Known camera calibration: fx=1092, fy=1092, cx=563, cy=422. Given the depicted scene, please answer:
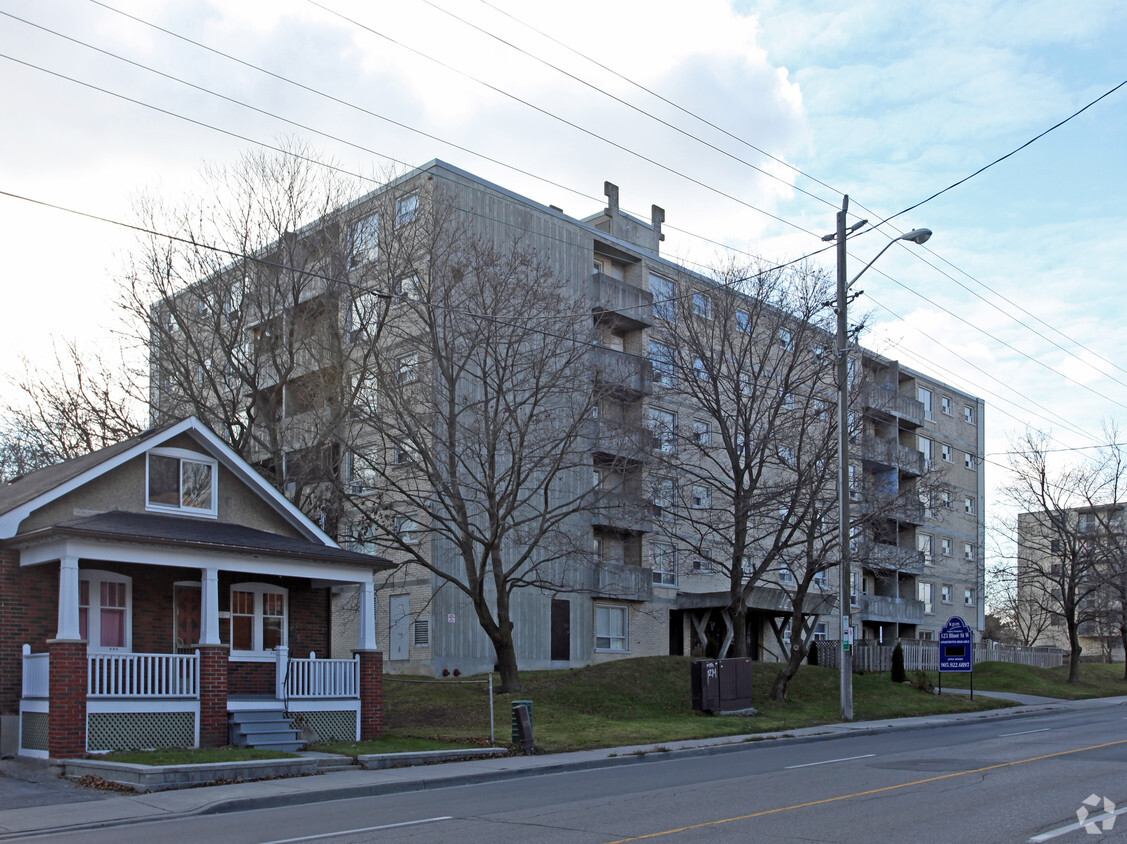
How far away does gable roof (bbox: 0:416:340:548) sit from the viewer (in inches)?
758

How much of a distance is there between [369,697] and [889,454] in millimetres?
32438

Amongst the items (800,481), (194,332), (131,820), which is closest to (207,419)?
(194,332)

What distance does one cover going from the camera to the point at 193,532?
20.5 meters

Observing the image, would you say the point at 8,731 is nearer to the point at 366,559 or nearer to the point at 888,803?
the point at 366,559

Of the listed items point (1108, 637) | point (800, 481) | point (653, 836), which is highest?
point (800, 481)

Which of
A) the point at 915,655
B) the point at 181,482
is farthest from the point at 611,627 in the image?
the point at 181,482

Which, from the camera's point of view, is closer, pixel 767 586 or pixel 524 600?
pixel 524 600

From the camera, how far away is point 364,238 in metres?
29.8

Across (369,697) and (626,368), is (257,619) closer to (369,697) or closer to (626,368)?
(369,697)

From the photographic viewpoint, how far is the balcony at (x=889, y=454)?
1711 inches

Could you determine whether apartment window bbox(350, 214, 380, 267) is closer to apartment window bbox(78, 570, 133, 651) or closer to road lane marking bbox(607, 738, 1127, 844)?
apartment window bbox(78, 570, 133, 651)

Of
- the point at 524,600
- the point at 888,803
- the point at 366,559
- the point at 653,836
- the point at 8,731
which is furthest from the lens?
the point at 524,600

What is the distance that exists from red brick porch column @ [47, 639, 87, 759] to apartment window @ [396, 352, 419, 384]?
1196 centimetres

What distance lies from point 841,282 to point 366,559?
1405cm
